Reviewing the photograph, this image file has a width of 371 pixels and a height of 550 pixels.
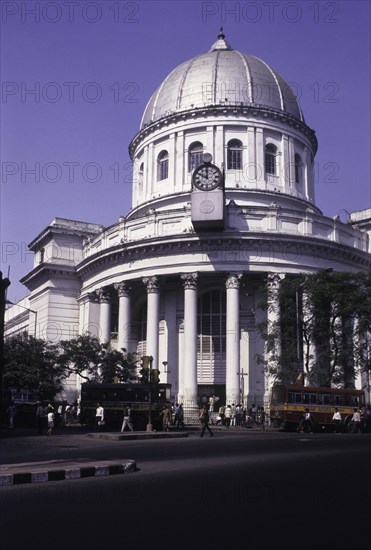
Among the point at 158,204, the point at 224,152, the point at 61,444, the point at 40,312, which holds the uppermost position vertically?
the point at 224,152

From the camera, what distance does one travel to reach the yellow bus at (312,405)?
3797 centimetres

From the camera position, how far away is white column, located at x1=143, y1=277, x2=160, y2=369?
156 feet

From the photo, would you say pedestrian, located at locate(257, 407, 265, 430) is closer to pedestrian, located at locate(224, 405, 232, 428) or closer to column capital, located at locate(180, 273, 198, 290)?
pedestrian, located at locate(224, 405, 232, 428)

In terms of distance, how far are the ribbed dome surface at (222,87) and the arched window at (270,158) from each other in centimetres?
335

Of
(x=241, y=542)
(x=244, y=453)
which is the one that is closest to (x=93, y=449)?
(x=244, y=453)

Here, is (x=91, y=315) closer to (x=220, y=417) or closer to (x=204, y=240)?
(x=204, y=240)

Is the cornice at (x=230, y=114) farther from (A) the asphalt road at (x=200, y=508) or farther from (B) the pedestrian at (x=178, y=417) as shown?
(A) the asphalt road at (x=200, y=508)

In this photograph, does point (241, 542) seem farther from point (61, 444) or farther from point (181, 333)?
point (181, 333)

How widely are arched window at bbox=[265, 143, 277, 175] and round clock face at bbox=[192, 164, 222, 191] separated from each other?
10609mm

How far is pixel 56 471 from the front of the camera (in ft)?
45.8

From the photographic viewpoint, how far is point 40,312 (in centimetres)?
5997

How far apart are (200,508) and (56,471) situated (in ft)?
16.2

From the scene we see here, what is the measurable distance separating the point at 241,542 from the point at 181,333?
140 feet

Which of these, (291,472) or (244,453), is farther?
(244,453)
